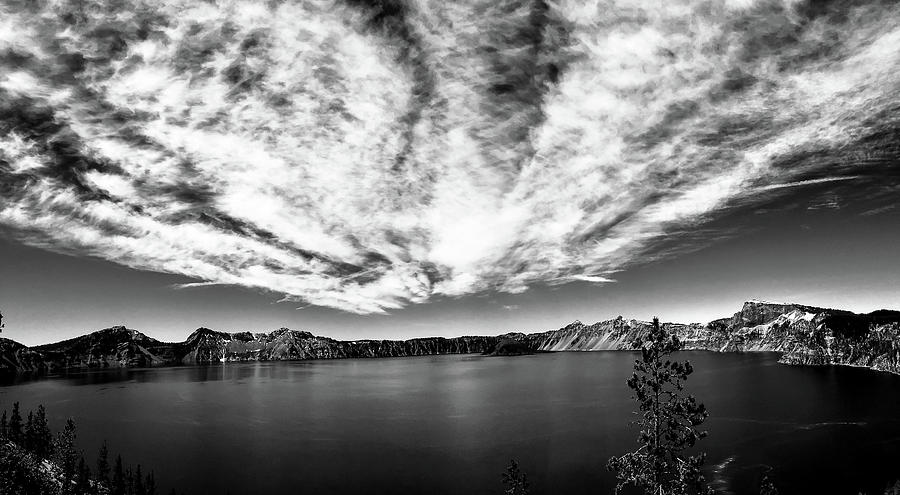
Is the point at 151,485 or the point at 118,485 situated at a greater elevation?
the point at 118,485

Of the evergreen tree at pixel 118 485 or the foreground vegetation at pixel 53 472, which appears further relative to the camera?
the evergreen tree at pixel 118 485

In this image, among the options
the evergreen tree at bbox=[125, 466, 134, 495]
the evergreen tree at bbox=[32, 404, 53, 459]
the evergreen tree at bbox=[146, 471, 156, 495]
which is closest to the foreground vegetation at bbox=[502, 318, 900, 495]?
the evergreen tree at bbox=[146, 471, 156, 495]

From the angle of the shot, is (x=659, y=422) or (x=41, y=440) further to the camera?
(x=41, y=440)

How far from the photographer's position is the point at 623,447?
125m

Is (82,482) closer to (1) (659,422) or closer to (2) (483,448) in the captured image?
(2) (483,448)

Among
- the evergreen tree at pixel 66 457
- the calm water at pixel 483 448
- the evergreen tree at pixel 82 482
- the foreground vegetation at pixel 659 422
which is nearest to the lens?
the foreground vegetation at pixel 659 422

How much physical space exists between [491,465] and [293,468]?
55.8 m

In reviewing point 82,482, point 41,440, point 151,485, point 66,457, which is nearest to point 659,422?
point 151,485

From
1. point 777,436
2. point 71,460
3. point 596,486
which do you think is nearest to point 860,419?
point 777,436

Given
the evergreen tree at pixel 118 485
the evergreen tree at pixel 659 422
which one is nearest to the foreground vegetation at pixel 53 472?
the evergreen tree at pixel 118 485

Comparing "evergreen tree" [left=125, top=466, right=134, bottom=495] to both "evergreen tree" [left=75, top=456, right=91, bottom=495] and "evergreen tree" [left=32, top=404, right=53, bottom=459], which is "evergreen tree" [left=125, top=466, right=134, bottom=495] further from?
"evergreen tree" [left=32, top=404, right=53, bottom=459]

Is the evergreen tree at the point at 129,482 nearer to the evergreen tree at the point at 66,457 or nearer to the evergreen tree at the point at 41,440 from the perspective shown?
the evergreen tree at the point at 66,457

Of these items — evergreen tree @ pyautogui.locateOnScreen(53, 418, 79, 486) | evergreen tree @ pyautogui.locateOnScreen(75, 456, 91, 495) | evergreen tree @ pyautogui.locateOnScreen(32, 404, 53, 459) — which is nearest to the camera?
evergreen tree @ pyautogui.locateOnScreen(75, 456, 91, 495)

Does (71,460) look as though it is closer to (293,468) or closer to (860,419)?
(293,468)
